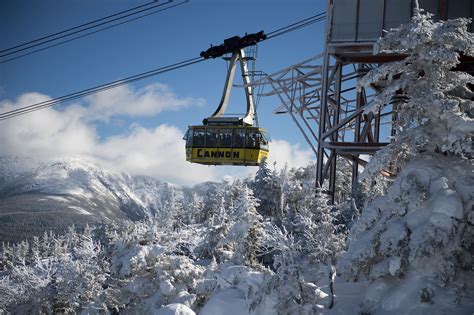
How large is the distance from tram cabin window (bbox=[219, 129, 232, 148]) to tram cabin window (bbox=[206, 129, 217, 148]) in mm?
348

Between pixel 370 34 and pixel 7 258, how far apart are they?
315 feet

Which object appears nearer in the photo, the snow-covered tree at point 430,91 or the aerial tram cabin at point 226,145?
the snow-covered tree at point 430,91

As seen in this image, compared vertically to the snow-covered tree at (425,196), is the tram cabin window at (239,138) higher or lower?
higher

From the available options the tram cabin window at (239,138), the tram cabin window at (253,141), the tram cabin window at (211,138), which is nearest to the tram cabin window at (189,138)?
the tram cabin window at (211,138)

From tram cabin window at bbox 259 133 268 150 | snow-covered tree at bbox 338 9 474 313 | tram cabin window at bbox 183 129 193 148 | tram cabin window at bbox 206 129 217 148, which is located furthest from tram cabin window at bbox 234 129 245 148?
snow-covered tree at bbox 338 9 474 313

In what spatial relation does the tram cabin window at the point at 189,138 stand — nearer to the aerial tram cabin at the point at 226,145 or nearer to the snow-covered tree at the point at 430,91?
the aerial tram cabin at the point at 226,145

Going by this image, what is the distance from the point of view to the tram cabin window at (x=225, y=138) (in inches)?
1203

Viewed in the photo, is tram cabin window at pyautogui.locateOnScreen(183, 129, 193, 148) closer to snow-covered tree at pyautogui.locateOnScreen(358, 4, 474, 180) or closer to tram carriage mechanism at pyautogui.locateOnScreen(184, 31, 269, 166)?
tram carriage mechanism at pyautogui.locateOnScreen(184, 31, 269, 166)

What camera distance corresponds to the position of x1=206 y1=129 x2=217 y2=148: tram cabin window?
3072 cm

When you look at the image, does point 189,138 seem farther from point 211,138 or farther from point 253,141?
point 253,141

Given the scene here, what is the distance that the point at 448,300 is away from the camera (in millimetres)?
Answer: 10680

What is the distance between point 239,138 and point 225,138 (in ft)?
2.79

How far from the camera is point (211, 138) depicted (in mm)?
30828

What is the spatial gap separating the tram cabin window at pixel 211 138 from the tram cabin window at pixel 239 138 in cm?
122
